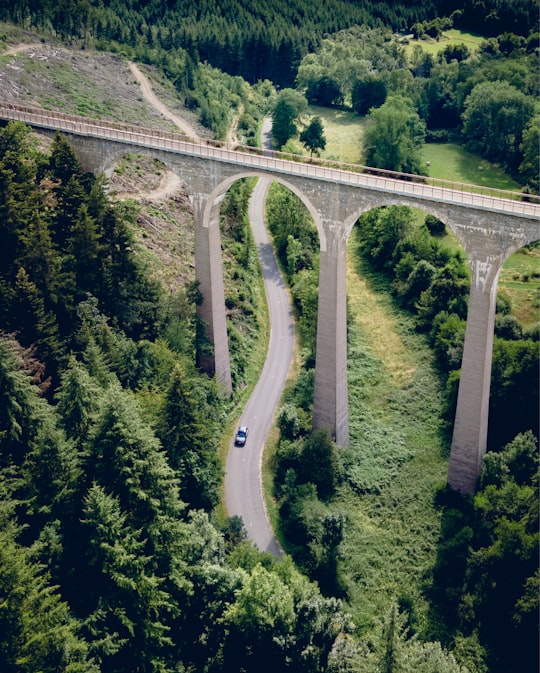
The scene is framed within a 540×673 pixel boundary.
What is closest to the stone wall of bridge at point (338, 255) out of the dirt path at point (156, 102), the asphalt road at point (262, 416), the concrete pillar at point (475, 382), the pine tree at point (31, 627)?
the concrete pillar at point (475, 382)

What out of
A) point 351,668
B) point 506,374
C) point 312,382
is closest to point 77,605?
point 351,668

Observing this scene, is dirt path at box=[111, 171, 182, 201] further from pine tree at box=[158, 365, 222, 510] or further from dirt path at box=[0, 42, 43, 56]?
dirt path at box=[0, 42, 43, 56]

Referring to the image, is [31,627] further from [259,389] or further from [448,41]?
[448,41]

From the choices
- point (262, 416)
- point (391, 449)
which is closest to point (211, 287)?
point (262, 416)

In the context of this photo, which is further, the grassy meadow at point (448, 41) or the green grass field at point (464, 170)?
the grassy meadow at point (448, 41)

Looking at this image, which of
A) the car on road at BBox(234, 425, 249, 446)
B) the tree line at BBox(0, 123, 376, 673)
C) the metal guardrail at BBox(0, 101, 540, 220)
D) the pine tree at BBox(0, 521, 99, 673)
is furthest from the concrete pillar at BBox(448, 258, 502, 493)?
the pine tree at BBox(0, 521, 99, 673)

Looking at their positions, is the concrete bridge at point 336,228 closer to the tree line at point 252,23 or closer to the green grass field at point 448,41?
the tree line at point 252,23
